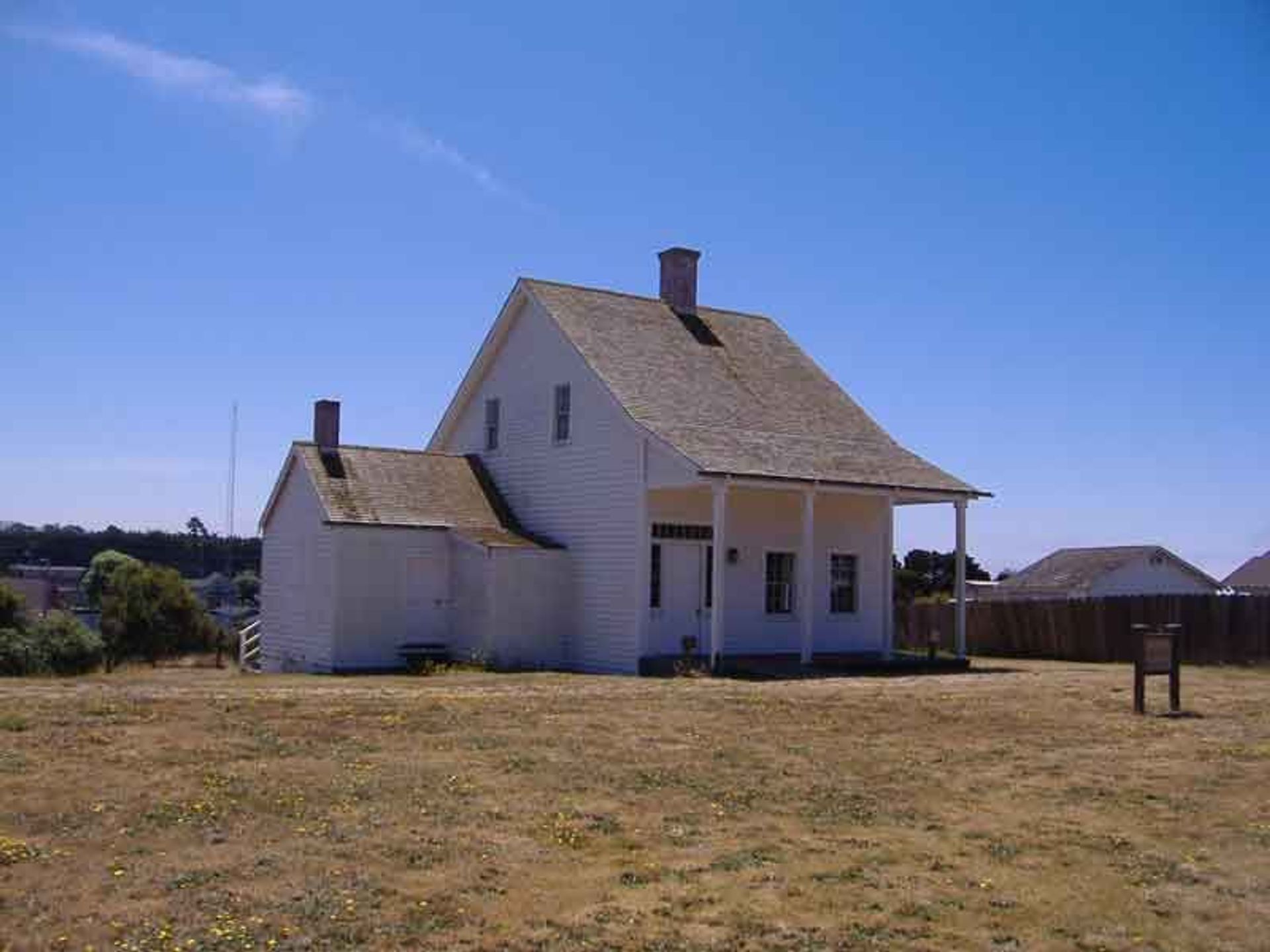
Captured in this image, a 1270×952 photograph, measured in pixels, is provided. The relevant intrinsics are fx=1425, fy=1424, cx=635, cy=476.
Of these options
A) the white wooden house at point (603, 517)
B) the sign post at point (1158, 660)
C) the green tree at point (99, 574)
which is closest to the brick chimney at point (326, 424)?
the white wooden house at point (603, 517)

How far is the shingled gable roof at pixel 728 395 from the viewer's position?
A: 2569 centimetres

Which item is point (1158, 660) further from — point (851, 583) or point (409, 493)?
point (409, 493)

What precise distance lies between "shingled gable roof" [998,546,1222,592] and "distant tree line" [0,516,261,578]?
157 ft

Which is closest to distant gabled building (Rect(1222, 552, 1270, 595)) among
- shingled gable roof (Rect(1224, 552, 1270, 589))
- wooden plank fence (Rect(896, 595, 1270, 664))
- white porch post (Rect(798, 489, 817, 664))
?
shingled gable roof (Rect(1224, 552, 1270, 589))

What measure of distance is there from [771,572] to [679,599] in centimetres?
233

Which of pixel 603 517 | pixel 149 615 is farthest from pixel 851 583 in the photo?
pixel 149 615

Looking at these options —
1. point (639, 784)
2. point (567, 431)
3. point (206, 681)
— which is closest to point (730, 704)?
point (639, 784)

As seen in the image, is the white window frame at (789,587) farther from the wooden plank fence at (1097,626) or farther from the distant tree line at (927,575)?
the distant tree line at (927,575)

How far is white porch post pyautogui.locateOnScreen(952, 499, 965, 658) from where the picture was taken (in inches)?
1101

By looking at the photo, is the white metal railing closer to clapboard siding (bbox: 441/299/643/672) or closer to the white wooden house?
the white wooden house

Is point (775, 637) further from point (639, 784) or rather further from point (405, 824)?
point (405, 824)

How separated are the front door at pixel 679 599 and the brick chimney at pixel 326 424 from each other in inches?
281

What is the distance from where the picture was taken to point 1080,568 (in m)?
53.6

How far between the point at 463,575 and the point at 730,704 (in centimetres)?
1040
